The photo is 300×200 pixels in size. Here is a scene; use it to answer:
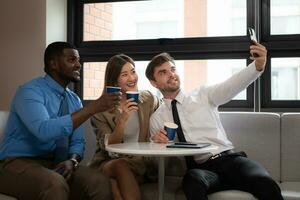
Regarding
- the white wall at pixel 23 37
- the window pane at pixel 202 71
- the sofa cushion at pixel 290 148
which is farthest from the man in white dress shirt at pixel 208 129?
the white wall at pixel 23 37

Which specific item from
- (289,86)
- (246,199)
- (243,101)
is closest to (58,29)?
(243,101)

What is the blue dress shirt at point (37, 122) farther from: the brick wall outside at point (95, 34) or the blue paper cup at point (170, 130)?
the brick wall outside at point (95, 34)

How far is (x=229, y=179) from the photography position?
2334 mm

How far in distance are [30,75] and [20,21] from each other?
481 millimetres

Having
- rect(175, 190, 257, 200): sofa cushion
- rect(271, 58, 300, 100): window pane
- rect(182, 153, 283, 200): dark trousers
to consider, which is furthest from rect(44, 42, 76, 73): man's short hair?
rect(271, 58, 300, 100): window pane

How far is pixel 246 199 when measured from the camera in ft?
7.11

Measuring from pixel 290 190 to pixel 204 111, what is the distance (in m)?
0.69

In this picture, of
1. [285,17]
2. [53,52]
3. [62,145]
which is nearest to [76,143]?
[62,145]

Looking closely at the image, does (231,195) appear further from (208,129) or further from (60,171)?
(60,171)

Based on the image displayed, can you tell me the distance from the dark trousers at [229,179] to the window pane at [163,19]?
1.28 metres

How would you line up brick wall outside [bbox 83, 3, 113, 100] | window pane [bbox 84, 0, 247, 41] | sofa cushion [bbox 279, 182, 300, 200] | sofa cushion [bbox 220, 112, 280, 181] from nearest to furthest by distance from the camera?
sofa cushion [bbox 279, 182, 300, 200], sofa cushion [bbox 220, 112, 280, 181], window pane [bbox 84, 0, 247, 41], brick wall outside [bbox 83, 3, 113, 100]

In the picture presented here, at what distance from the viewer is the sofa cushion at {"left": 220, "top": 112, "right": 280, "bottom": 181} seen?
9.05 feet

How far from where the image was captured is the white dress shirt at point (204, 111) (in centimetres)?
248

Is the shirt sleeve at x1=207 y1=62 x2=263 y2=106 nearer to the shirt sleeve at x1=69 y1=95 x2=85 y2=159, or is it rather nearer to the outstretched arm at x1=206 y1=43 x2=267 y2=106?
the outstretched arm at x1=206 y1=43 x2=267 y2=106
